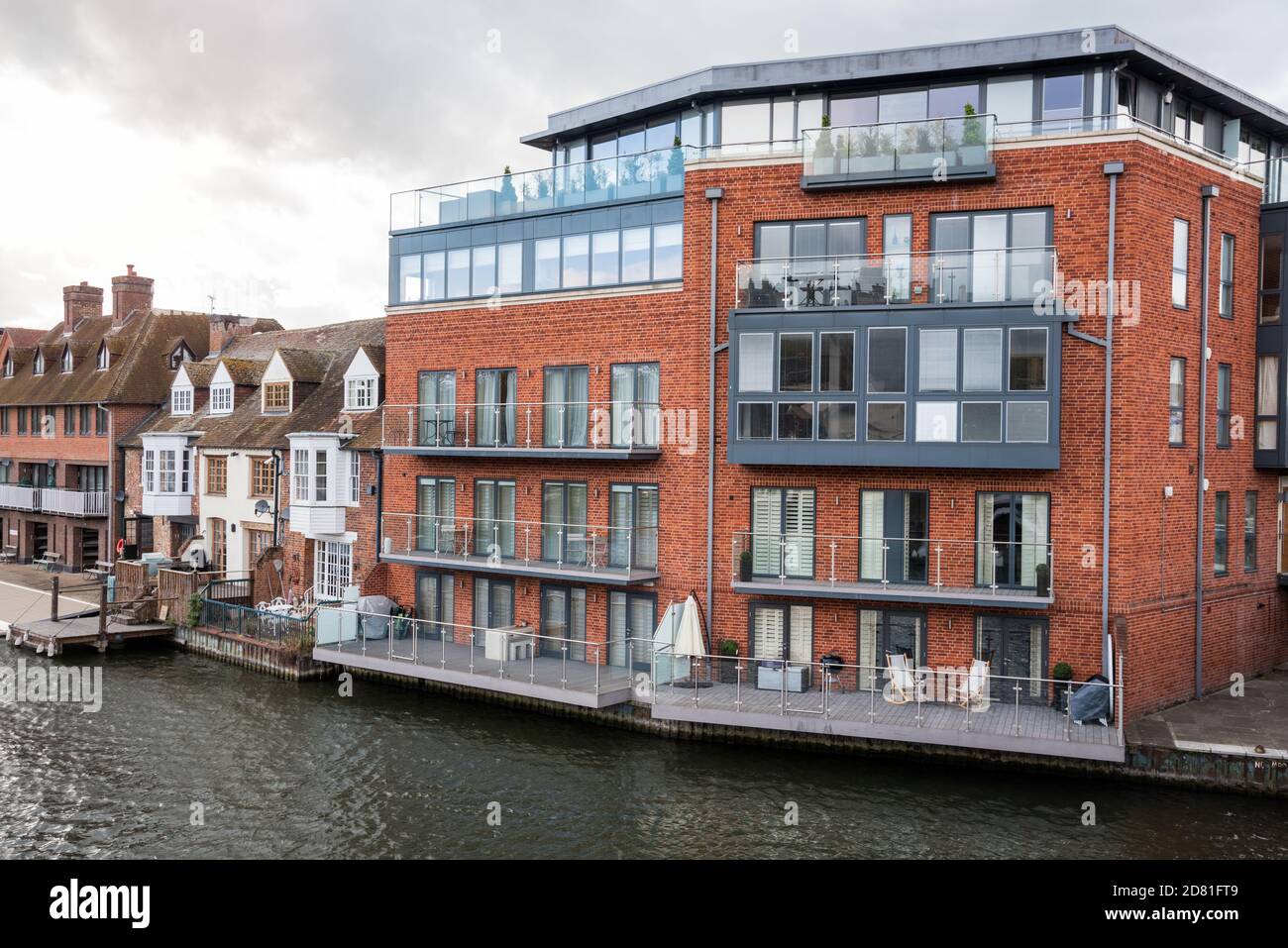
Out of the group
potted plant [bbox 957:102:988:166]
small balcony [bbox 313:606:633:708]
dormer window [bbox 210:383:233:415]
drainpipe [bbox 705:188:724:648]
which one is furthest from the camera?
dormer window [bbox 210:383:233:415]

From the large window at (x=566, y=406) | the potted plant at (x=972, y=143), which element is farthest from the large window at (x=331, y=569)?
the potted plant at (x=972, y=143)

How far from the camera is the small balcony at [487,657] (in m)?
20.2

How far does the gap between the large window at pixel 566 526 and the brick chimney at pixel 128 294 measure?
92.0 ft

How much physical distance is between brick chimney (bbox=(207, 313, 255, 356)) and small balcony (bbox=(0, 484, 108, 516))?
682 cm

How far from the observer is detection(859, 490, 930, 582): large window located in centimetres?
1981

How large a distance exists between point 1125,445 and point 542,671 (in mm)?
11475

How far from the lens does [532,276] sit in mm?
24031

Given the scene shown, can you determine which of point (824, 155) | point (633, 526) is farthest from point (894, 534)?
point (824, 155)

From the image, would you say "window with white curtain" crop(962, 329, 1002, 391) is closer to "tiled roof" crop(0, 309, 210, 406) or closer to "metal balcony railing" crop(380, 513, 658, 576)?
"metal balcony railing" crop(380, 513, 658, 576)

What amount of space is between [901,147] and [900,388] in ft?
14.9

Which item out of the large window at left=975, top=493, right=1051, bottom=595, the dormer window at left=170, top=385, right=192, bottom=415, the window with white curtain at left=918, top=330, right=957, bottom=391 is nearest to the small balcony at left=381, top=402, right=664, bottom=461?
the window with white curtain at left=918, top=330, right=957, bottom=391

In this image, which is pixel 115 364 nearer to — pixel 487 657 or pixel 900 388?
pixel 487 657
